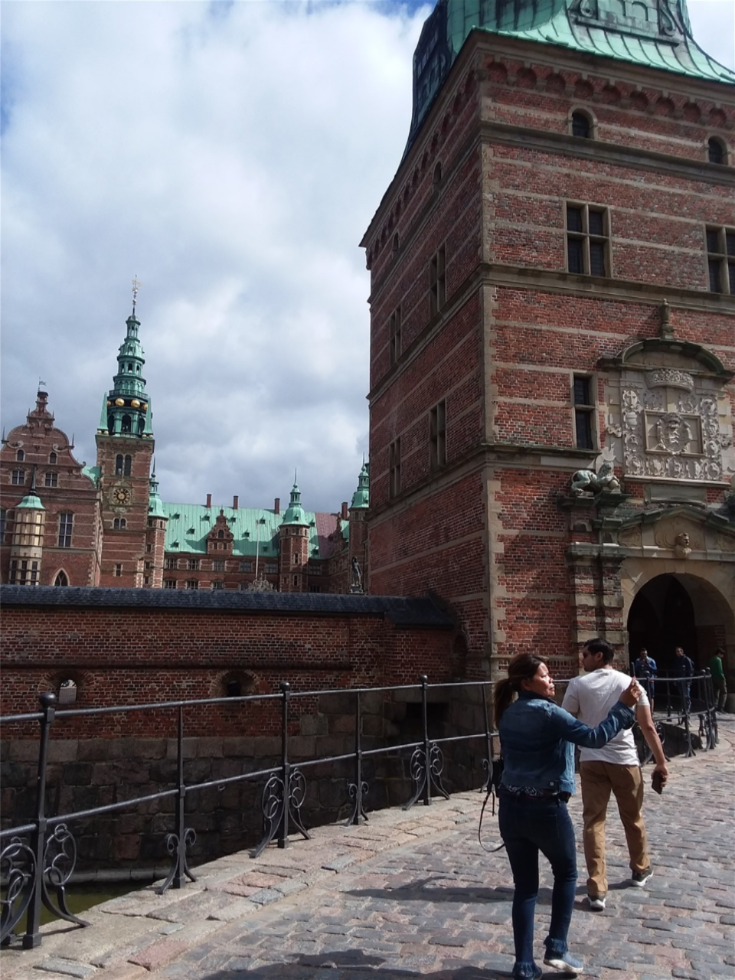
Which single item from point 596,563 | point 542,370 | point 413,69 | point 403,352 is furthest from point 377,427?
point 413,69

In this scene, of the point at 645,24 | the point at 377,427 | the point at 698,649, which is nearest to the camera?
the point at 698,649

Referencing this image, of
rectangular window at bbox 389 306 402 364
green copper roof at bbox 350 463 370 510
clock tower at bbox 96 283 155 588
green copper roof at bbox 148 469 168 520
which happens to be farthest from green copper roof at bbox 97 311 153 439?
rectangular window at bbox 389 306 402 364

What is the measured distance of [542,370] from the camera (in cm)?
1462

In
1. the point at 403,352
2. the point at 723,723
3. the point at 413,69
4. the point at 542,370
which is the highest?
the point at 413,69

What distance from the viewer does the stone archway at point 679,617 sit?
14.5 metres

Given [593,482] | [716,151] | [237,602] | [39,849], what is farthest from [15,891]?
[716,151]

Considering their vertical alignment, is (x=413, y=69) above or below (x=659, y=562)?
above

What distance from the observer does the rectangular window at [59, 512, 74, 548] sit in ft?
167

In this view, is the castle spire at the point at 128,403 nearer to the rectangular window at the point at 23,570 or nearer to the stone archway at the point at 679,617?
the rectangular window at the point at 23,570

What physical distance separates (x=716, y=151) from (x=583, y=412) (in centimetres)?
729

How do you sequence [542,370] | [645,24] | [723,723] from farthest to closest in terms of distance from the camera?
[645,24]
[542,370]
[723,723]

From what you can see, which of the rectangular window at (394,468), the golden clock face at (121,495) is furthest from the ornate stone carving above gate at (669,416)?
the golden clock face at (121,495)

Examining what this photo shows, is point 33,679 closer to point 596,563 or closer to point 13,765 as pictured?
point 13,765

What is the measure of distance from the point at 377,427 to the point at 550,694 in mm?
17346
